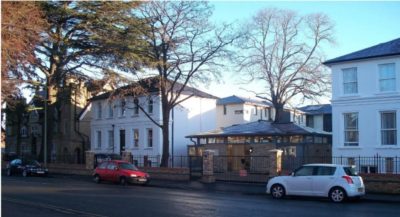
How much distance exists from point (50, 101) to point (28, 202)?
93.5 feet

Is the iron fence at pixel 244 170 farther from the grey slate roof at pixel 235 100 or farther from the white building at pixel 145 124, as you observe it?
the grey slate roof at pixel 235 100

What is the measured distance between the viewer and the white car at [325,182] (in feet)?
63.2

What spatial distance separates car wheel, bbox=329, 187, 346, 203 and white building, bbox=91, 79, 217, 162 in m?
29.7

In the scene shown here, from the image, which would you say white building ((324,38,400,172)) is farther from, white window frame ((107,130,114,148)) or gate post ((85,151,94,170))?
white window frame ((107,130,114,148))

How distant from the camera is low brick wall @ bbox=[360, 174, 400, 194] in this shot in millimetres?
23156

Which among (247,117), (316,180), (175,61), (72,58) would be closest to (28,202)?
(316,180)

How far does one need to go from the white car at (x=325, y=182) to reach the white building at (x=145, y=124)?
28.3 metres

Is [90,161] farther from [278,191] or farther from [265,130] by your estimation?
[278,191]

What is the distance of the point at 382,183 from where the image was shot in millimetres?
23594

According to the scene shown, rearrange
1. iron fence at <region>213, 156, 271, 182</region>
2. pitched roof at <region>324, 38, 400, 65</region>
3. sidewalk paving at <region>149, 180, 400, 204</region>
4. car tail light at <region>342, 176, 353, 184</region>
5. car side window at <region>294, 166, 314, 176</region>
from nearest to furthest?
car tail light at <region>342, 176, 353, 184</region>, car side window at <region>294, 166, 314, 176</region>, sidewalk paving at <region>149, 180, 400, 204</region>, iron fence at <region>213, 156, 271, 182</region>, pitched roof at <region>324, 38, 400, 65</region>

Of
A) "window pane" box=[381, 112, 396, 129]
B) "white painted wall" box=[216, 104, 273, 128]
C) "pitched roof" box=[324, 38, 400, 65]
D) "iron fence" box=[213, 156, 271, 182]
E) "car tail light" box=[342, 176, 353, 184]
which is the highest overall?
"pitched roof" box=[324, 38, 400, 65]

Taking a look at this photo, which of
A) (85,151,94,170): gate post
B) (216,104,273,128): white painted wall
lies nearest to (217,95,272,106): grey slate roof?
(216,104,273,128): white painted wall

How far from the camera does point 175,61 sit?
1443 inches

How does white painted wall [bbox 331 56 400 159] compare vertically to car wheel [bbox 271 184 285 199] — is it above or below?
above
